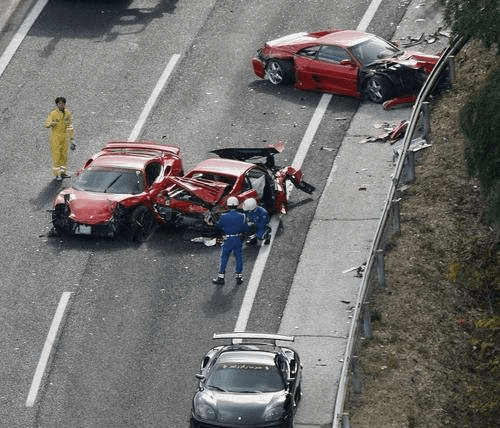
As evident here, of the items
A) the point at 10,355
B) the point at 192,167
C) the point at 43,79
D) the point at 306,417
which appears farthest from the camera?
the point at 43,79

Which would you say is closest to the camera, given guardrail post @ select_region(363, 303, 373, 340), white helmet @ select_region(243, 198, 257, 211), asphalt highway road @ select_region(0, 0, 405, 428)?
guardrail post @ select_region(363, 303, 373, 340)

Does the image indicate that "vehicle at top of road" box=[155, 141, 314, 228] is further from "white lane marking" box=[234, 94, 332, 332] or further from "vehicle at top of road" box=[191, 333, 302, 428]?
"vehicle at top of road" box=[191, 333, 302, 428]

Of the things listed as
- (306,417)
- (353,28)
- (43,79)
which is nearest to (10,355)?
(306,417)

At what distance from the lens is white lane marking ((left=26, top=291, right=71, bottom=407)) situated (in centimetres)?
2477

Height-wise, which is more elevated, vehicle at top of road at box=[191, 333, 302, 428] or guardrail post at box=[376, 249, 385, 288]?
vehicle at top of road at box=[191, 333, 302, 428]

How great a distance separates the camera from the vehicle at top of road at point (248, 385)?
2278 centimetres

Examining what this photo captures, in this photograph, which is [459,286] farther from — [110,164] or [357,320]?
[110,164]

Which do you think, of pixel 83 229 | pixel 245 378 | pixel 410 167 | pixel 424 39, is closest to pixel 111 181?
pixel 83 229

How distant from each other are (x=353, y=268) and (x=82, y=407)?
6.11 m

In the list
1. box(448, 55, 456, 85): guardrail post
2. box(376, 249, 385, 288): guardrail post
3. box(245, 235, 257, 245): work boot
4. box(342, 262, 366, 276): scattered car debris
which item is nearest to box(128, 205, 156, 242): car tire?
box(245, 235, 257, 245): work boot

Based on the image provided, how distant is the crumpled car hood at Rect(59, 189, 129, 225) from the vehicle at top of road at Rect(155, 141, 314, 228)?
0.91m

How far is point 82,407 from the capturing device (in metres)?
24.4

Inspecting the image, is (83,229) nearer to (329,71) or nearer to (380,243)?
(380,243)

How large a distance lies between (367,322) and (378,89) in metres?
9.83
